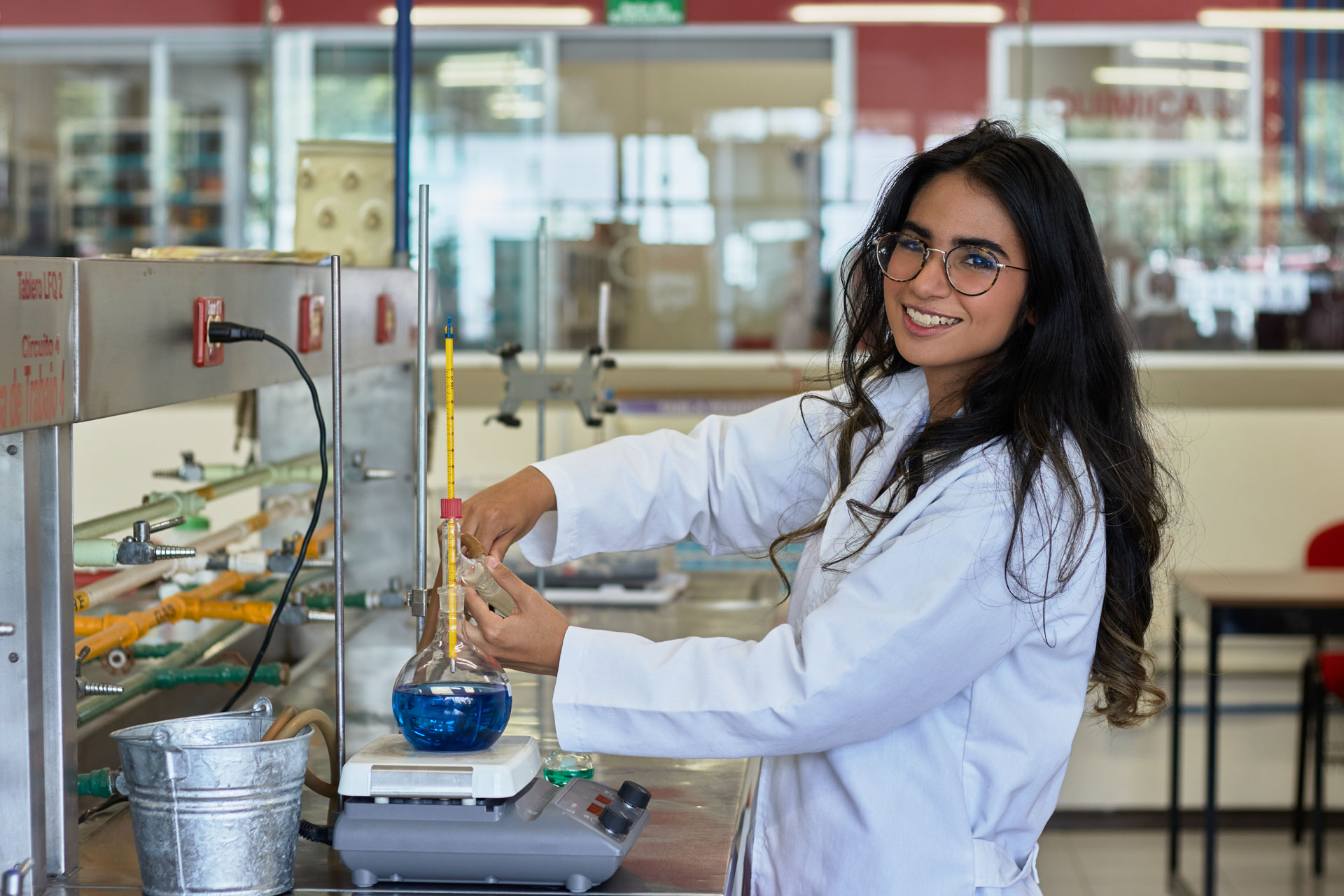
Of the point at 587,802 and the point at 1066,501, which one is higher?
the point at 1066,501

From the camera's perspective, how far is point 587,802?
120cm

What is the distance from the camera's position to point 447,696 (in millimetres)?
1158

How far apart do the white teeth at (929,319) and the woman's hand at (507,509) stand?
452mm

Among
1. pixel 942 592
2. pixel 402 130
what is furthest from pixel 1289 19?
pixel 942 592

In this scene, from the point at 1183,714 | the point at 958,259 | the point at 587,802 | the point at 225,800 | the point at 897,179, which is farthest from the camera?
the point at 1183,714

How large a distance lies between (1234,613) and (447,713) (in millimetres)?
2513

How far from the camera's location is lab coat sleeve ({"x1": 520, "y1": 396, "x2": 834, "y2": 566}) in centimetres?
157

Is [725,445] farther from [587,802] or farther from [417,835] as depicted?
[417,835]

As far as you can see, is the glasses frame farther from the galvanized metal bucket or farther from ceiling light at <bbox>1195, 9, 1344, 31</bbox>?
ceiling light at <bbox>1195, 9, 1344, 31</bbox>

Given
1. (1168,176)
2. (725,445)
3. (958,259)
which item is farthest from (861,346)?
(1168,176)

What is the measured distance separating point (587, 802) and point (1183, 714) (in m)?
3.34

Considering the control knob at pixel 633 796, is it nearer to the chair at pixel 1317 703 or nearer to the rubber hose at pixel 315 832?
the rubber hose at pixel 315 832

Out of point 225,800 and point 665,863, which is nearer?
point 225,800

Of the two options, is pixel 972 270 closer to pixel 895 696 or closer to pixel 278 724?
pixel 895 696
